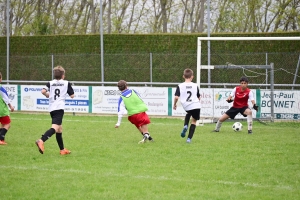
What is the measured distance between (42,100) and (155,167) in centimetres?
1468

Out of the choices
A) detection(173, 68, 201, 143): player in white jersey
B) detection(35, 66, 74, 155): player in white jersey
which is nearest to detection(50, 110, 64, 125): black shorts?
detection(35, 66, 74, 155): player in white jersey

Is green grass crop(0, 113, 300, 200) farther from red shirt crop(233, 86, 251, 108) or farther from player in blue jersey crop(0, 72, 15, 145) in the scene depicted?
→ red shirt crop(233, 86, 251, 108)

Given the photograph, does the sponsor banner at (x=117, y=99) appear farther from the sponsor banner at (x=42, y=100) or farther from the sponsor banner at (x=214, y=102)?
the sponsor banner at (x=214, y=102)

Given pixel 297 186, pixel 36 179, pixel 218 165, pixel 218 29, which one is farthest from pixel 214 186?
pixel 218 29

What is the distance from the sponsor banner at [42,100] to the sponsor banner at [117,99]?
1.36 feet

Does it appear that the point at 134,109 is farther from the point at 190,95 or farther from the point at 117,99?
the point at 117,99

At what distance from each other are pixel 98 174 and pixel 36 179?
3.12ft

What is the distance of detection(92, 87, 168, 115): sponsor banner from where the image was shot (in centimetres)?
2181

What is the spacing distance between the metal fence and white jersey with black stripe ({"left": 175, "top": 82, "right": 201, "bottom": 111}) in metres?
7.15

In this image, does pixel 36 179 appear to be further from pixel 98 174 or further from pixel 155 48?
pixel 155 48

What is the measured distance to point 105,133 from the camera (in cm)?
1628

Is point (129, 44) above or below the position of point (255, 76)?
above

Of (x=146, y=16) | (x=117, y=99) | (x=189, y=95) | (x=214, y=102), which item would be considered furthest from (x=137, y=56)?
(x=189, y=95)

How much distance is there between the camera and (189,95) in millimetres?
13734
